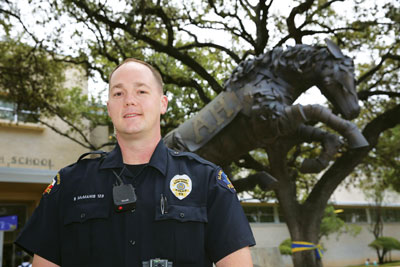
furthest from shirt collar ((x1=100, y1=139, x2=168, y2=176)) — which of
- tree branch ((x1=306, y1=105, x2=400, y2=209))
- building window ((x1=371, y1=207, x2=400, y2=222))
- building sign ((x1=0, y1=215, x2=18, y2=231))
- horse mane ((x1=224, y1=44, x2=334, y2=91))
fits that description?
building window ((x1=371, y1=207, x2=400, y2=222))

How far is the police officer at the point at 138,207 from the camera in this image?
4.20ft

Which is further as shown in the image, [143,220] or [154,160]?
[154,160]

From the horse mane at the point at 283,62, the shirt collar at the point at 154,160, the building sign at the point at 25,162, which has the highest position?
the building sign at the point at 25,162

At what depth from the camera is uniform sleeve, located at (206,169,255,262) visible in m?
1.29

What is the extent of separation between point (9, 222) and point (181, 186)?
13489 mm

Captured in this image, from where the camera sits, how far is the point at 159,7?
728 centimetres

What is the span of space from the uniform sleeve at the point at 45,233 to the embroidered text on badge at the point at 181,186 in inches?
16.1

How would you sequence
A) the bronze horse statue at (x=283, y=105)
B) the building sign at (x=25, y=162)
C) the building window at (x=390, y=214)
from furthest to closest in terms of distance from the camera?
the building window at (x=390, y=214) < the building sign at (x=25, y=162) < the bronze horse statue at (x=283, y=105)

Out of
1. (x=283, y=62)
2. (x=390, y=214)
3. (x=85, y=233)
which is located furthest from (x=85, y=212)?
(x=390, y=214)

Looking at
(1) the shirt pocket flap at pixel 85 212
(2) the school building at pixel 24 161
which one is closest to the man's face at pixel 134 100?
(1) the shirt pocket flap at pixel 85 212

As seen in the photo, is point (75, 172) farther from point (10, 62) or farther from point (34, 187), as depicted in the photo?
point (34, 187)

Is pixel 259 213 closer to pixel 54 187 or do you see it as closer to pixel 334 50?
pixel 334 50

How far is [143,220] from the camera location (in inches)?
51.0

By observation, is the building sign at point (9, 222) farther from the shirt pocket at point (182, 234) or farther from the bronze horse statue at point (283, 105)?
the shirt pocket at point (182, 234)
